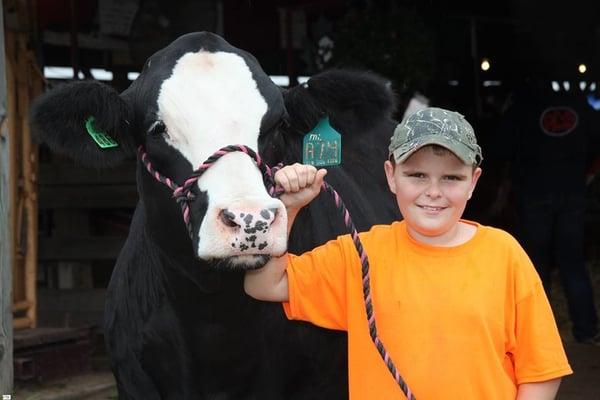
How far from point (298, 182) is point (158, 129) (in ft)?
1.82

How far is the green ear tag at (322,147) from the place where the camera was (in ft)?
10.3

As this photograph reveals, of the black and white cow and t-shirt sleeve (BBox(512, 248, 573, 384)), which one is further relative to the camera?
the black and white cow

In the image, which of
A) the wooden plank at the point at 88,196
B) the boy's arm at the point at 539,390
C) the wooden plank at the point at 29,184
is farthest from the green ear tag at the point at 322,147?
the wooden plank at the point at 88,196

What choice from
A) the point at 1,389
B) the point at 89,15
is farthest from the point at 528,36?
the point at 1,389

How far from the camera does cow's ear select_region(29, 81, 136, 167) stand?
298cm

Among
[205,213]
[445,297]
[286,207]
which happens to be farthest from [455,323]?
[205,213]

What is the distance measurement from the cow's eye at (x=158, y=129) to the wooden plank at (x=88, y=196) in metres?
4.05

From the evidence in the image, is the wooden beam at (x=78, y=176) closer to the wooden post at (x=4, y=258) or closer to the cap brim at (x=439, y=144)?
the wooden post at (x=4, y=258)

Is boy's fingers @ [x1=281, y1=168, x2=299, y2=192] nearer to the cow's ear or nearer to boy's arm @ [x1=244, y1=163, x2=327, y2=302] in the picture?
boy's arm @ [x1=244, y1=163, x2=327, y2=302]

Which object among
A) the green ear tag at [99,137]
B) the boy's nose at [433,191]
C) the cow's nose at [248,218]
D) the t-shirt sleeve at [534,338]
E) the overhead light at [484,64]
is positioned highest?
the overhead light at [484,64]

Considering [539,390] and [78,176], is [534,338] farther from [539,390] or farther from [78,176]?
[78,176]

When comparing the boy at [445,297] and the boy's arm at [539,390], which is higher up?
the boy at [445,297]

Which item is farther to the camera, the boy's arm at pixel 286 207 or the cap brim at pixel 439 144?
the boy's arm at pixel 286 207

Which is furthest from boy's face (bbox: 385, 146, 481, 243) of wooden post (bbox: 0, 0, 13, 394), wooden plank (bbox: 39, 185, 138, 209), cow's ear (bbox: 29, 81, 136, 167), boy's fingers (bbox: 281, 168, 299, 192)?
wooden plank (bbox: 39, 185, 138, 209)
